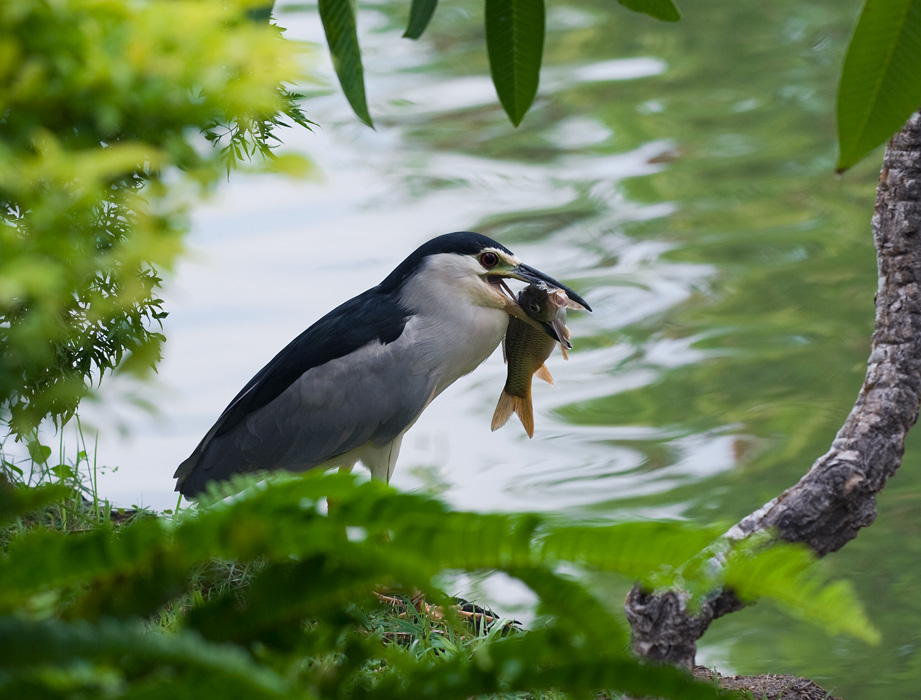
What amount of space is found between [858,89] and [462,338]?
1840mm

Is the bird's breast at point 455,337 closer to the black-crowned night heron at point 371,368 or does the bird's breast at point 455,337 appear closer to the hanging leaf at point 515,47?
the black-crowned night heron at point 371,368

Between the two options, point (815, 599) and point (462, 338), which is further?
point (462, 338)

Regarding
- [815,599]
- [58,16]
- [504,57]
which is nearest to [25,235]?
[58,16]

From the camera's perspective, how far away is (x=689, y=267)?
5.78 meters

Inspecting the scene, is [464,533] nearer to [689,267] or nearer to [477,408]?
[477,408]

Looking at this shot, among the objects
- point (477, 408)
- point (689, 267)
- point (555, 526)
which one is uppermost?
point (555, 526)

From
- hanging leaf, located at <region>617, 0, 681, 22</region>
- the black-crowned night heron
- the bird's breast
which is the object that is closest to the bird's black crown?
the black-crowned night heron

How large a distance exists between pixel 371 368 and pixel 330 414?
17cm

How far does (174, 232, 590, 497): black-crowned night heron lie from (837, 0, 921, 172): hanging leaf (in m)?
1.68

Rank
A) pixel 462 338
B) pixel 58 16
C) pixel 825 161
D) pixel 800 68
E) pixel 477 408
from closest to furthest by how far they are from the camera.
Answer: pixel 58 16 → pixel 462 338 → pixel 477 408 → pixel 825 161 → pixel 800 68

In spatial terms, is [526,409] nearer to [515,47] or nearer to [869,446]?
[869,446]

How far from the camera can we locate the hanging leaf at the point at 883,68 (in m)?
1.22

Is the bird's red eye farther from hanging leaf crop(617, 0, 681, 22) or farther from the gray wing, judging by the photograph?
hanging leaf crop(617, 0, 681, 22)

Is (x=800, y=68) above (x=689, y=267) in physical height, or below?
above
